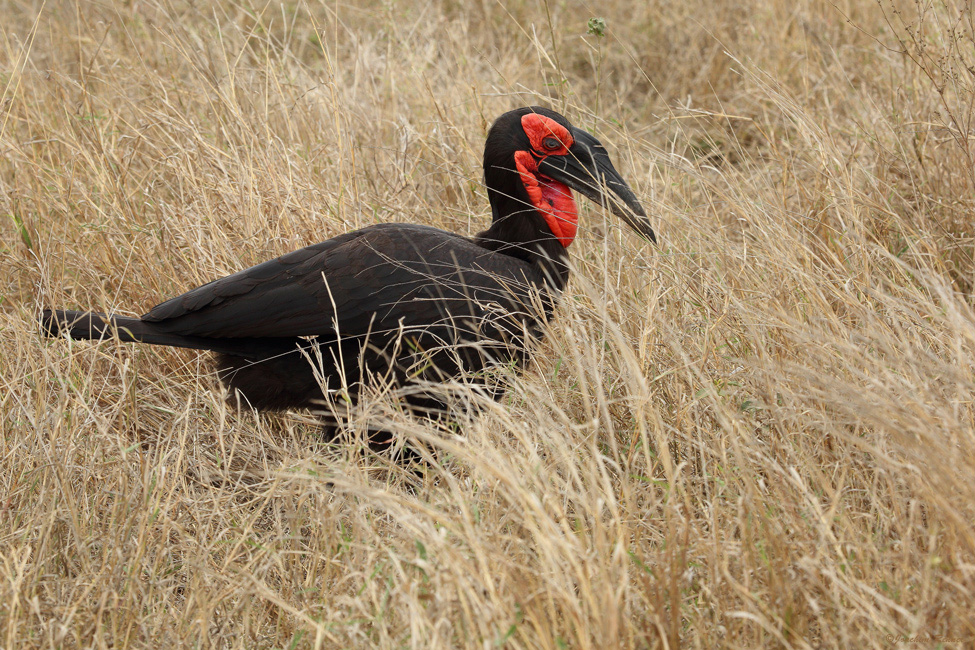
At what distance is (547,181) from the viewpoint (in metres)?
3.09

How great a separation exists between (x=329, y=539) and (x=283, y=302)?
0.90m

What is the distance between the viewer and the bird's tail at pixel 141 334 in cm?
282

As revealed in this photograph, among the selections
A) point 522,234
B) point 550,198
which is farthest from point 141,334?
point 550,198

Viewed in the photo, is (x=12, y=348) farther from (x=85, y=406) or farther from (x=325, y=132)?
(x=325, y=132)

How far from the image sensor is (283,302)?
9.10 ft

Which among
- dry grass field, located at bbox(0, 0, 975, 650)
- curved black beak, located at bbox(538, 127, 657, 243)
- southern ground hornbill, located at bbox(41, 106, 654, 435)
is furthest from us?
curved black beak, located at bbox(538, 127, 657, 243)

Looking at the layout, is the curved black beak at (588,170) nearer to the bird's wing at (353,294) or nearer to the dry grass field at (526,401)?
the dry grass field at (526,401)

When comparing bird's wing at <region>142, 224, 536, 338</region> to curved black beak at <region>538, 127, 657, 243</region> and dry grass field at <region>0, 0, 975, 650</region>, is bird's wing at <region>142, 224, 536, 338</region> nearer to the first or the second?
dry grass field at <region>0, 0, 975, 650</region>

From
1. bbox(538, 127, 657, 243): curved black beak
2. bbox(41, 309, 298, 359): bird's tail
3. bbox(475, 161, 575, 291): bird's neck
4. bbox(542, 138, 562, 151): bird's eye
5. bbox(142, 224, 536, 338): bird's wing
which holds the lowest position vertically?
bbox(41, 309, 298, 359): bird's tail

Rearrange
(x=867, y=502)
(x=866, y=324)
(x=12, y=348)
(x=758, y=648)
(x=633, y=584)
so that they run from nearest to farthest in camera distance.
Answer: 1. (x=758, y=648)
2. (x=633, y=584)
3. (x=867, y=502)
4. (x=866, y=324)
5. (x=12, y=348)

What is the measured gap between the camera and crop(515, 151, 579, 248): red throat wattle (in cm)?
301

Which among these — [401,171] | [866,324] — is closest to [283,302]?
[401,171]

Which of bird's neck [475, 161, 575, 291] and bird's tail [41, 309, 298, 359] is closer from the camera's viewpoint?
bird's tail [41, 309, 298, 359]

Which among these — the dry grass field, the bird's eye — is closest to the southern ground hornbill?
the bird's eye
